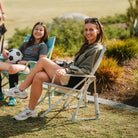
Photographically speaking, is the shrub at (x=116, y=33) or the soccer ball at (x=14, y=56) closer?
the soccer ball at (x=14, y=56)

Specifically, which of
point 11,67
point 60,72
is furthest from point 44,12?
point 60,72

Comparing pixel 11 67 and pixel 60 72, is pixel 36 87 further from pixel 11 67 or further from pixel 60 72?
pixel 11 67

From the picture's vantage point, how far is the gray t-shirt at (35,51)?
447cm

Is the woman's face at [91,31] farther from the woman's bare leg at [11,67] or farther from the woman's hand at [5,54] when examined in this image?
the woman's hand at [5,54]

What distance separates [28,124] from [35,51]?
156 cm

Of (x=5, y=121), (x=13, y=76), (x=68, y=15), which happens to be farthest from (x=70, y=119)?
(x=68, y=15)

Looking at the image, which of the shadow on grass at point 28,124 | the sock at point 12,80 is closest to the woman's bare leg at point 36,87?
the shadow on grass at point 28,124

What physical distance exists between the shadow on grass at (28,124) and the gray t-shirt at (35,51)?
124cm

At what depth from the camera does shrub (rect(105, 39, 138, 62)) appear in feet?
19.3

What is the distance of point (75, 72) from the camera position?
11.1 feet

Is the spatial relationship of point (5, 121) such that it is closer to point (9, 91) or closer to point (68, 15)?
point (9, 91)

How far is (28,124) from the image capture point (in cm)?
341

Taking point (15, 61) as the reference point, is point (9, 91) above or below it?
below

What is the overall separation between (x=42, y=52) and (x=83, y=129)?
169 cm
